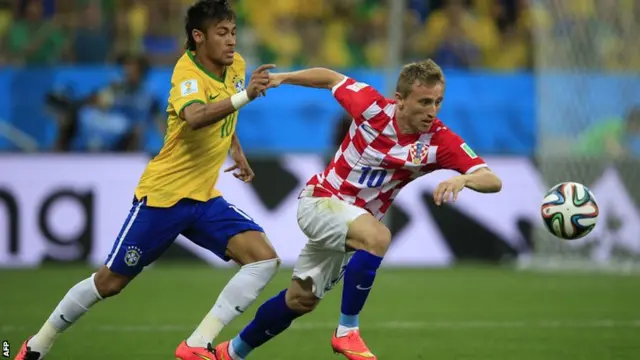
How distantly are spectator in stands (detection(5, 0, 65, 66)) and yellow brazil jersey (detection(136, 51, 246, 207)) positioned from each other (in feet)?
32.0

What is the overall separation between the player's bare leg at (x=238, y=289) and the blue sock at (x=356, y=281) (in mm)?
518

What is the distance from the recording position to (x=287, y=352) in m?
8.04

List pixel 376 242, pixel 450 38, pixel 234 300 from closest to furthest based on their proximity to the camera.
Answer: pixel 376 242 → pixel 234 300 → pixel 450 38

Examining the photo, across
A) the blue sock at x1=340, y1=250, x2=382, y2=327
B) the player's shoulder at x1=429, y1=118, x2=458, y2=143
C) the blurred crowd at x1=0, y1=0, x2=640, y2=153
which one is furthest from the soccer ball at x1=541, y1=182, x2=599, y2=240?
the blurred crowd at x1=0, y1=0, x2=640, y2=153

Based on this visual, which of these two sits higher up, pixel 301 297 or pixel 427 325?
pixel 301 297

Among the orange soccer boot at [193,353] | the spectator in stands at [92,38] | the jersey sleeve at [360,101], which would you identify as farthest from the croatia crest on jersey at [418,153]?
the spectator in stands at [92,38]

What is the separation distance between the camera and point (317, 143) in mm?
15953

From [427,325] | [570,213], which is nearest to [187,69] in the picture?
[570,213]

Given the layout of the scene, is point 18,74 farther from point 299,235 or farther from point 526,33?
point 526,33

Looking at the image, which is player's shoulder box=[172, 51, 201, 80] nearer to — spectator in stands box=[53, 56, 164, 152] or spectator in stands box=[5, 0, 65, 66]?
→ spectator in stands box=[53, 56, 164, 152]

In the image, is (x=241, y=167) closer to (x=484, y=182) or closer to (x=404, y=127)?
(x=404, y=127)

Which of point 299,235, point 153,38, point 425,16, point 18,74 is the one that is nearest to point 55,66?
point 18,74

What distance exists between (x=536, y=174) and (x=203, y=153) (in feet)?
28.3

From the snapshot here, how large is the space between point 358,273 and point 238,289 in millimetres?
770
